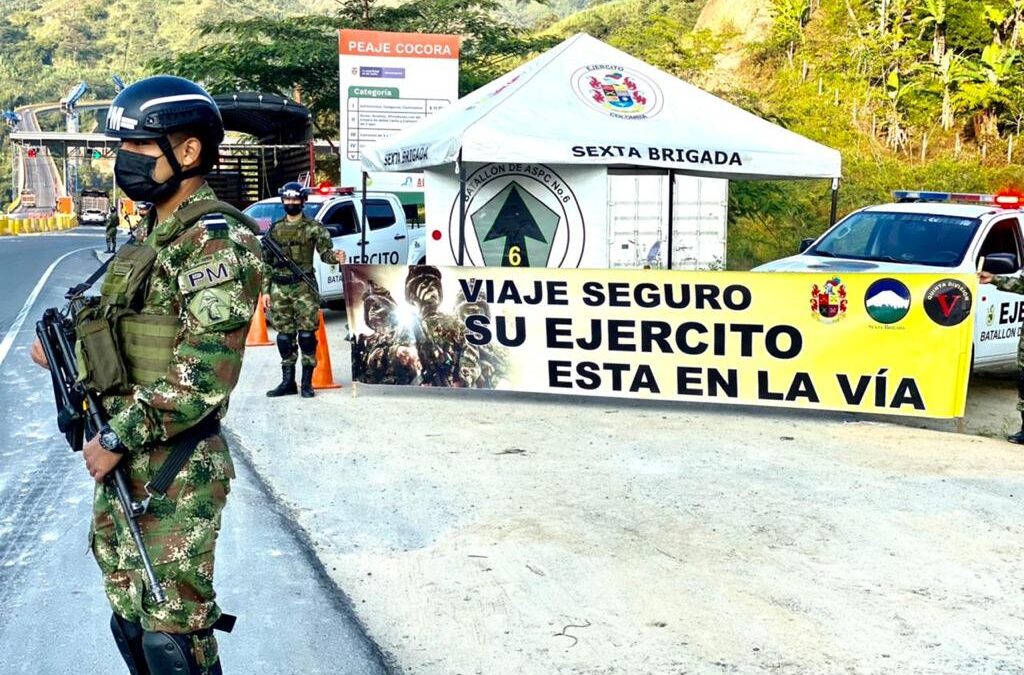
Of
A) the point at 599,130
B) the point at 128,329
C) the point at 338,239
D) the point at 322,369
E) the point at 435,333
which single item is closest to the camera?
the point at 128,329

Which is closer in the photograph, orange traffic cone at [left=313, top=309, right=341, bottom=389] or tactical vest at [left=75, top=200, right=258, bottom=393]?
tactical vest at [left=75, top=200, right=258, bottom=393]

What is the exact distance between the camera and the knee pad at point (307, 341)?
9989mm

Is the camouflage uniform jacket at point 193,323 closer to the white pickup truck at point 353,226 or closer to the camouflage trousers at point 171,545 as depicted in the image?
the camouflage trousers at point 171,545

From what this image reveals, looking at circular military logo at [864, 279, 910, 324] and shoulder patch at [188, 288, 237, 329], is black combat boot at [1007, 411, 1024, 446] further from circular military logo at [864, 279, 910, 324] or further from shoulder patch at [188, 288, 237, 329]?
shoulder patch at [188, 288, 237, 329]

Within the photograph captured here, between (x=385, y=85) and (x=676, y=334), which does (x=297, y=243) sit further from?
(x=385, y=85)

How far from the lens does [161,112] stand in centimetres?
303

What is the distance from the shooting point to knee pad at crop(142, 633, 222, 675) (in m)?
2.98

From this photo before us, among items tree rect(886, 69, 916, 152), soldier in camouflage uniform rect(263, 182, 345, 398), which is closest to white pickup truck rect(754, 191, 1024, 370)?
soldier in camouflage uniform rect(263, 182, 345, 398)

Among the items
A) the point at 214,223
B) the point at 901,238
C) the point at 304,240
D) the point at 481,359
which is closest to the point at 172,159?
the point at 214,223

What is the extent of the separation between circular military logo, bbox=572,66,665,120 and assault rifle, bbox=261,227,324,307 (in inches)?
153

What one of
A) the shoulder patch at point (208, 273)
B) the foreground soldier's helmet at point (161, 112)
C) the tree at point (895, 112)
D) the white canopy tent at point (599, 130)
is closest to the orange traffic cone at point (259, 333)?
the white canopy tent at point (599, 130)

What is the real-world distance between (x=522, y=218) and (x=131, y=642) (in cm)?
997

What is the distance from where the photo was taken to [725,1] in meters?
47.4

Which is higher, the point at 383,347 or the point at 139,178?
the point at 139,178
